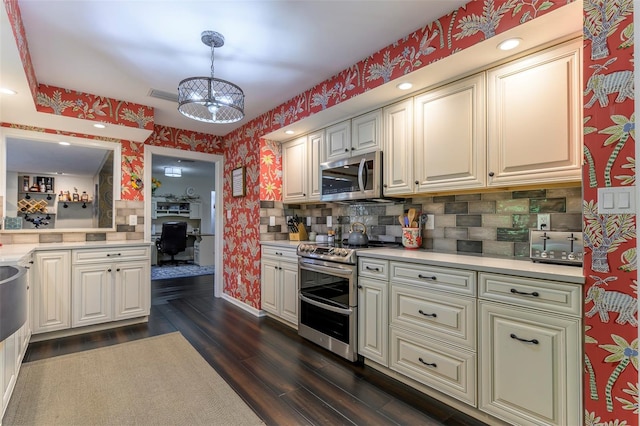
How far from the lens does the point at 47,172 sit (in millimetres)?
3377

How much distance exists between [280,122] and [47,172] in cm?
264

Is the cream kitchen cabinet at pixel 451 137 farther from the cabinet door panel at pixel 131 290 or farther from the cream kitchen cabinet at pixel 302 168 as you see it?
the cabinet door panel at pixel 131 290

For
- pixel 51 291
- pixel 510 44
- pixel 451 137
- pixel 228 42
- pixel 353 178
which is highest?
pixel 228 42

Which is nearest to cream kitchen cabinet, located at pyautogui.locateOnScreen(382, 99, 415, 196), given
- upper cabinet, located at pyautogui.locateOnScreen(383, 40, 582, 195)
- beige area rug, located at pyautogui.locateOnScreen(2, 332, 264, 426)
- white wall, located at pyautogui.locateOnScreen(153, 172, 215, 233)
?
upper cabinet, located at pyautogui.locateOnScreen(383, 40, 582, 195)

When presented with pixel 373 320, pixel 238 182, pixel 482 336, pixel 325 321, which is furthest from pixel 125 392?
pixel 238 182

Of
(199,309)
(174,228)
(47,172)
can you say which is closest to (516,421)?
(199,309)

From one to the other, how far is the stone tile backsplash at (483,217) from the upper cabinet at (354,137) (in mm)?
597

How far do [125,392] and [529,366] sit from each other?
2428mm

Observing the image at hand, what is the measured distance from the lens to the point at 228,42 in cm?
217

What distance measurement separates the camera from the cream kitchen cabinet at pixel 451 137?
2.02 meters

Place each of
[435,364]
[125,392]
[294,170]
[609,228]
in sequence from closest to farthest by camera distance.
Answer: [609,228] < [435,364] < [125,392] < [294,170]

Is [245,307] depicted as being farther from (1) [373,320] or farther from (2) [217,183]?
(1) [373,320]

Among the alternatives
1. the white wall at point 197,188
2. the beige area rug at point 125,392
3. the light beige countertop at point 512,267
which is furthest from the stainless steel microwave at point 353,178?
the white wall at point 197,188

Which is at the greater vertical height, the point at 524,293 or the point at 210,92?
the point at 210,92
